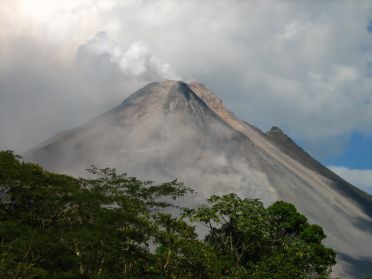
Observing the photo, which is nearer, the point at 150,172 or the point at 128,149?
the point at 150,172

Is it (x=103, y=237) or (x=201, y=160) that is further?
(x=201, y=160)

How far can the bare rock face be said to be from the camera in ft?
435

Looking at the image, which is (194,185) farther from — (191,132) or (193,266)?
(193,266)

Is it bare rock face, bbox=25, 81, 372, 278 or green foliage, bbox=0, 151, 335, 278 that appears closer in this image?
green foliage, bbox=0, 151, 335, 278

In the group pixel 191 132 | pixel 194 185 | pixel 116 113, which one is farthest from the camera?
pixel 116 113

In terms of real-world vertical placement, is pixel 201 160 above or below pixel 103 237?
above

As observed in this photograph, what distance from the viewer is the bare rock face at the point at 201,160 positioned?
132500 millimetres

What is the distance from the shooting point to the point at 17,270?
22641 mm

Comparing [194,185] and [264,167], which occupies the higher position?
[264,167]

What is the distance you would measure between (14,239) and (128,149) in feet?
425

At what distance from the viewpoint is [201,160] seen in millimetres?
151000

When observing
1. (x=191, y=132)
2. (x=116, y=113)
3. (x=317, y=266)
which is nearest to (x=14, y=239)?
(x=317, y=266)

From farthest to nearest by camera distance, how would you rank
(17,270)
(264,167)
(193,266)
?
(264,167) → (193,266) → (17,270)

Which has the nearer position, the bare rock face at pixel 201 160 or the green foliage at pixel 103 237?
the green foliage at pixel 103 237
